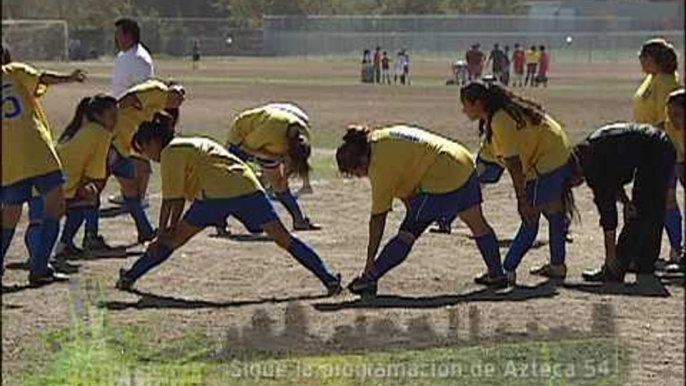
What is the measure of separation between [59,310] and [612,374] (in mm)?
3667

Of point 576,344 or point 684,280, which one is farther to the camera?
point 684,280

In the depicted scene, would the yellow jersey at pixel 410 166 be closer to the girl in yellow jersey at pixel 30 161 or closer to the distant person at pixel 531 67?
the girl in yellow jersey at pixel 30 161

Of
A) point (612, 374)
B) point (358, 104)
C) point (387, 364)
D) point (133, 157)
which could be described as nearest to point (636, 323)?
point (612, 374)

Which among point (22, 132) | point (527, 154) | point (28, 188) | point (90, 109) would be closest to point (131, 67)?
point (90, 109)

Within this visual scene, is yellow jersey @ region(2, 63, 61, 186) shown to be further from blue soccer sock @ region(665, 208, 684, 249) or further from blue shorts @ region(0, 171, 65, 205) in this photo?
blue soccer sock @ region(665, 208, 684, 249)

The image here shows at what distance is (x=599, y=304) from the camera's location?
9734 millimetres

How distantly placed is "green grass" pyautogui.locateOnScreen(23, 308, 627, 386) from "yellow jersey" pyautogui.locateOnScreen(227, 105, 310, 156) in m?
4.35

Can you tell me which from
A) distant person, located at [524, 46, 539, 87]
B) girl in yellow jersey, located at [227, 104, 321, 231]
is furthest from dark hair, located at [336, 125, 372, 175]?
distant person, located at [524, 46, 539, 87]

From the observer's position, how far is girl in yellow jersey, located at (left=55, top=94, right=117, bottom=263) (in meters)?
10.7

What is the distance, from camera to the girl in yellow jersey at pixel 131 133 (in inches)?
487

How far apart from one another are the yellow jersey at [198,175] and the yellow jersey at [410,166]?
84 centimetres

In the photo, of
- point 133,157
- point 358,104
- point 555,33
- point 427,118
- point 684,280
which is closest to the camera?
point 684,280

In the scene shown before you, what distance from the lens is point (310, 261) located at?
9.93 m

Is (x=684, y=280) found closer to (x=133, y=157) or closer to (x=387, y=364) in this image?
(x=387, y=364)
